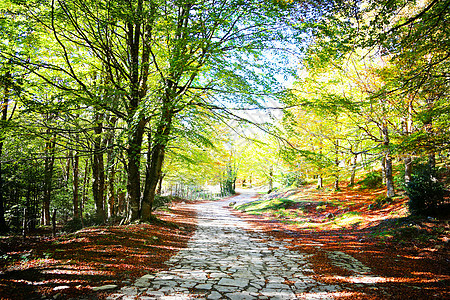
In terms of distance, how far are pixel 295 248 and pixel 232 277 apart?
328 cm

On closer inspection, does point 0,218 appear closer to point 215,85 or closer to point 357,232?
point 215,85

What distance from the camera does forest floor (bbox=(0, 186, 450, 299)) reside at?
11.1ft

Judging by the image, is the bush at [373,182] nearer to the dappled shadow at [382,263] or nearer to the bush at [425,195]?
the dappled shadow at [382,263]

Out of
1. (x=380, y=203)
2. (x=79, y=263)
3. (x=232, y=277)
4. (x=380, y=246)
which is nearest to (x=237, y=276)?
(x=232, y=277)

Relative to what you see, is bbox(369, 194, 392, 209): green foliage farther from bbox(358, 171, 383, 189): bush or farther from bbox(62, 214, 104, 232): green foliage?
bbox(62, 214, 104, 232): green foliage

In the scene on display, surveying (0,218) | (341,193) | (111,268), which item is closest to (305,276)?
(111,268)

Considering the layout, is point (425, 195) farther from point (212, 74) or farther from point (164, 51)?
point (164, 51)

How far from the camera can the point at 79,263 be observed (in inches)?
163

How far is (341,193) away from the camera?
16.0m

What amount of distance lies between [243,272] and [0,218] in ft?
33.1

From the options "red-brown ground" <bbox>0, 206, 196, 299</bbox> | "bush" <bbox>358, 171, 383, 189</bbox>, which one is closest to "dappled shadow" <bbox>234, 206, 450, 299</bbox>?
"red-brown ground" <bbox>0, 206, 196, 299</bbox>

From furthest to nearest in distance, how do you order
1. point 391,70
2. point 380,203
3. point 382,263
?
1. point 380,203
2. point 391,70
3. point 382,263

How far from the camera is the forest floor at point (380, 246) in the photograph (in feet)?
12.3

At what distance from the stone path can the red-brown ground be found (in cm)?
42
